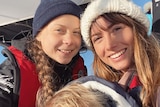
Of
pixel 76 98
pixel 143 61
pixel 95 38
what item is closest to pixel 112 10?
pixel 95 38

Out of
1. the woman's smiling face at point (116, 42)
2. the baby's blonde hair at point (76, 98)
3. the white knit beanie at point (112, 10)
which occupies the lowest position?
the baby's blonde hair at point (76, 98)

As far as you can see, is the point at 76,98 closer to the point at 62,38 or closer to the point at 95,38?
the point at 95,38

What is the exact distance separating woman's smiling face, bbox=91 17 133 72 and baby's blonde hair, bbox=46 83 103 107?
308mm

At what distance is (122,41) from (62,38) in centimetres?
33

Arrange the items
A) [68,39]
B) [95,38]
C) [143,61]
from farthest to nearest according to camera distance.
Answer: [68,39] → [95,38] → [143,61]

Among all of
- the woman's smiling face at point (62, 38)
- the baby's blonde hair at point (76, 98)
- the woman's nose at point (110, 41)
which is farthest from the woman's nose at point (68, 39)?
the baby's blonde hair at point (76, 98)

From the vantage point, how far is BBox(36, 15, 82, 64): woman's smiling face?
1648mm

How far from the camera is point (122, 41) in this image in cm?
143

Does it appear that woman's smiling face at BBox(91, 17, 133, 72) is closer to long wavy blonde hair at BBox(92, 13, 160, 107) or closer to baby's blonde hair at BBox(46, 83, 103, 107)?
long wavy blonde hair at BBox(92, 13, 160, 107)

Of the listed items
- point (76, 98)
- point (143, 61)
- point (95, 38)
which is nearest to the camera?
point (76, 98)

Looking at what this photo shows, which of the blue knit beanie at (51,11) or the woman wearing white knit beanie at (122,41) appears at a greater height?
the blue knit beanie at (51,11)

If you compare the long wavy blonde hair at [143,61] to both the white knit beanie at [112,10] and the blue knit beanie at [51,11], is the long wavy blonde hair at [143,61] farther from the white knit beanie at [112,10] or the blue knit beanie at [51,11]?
the blue knit beanie at [51,11]

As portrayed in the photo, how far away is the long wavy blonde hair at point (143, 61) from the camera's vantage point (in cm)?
124

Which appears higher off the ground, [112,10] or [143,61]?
[112,10]
